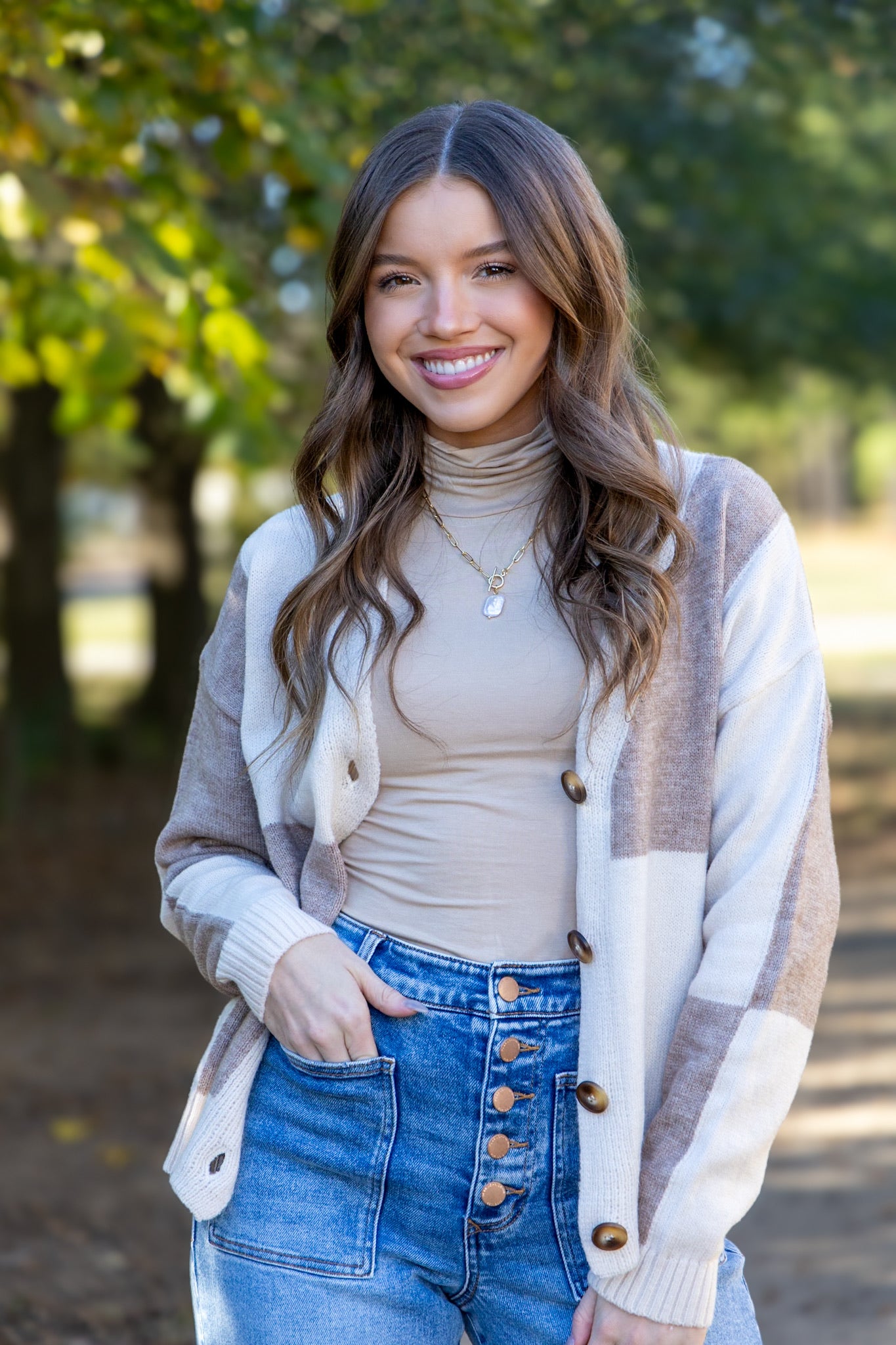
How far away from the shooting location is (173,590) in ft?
46.3

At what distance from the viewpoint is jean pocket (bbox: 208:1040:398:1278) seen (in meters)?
1.98

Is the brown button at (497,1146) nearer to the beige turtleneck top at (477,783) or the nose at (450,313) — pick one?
the beige turtleneck top at (477,783)

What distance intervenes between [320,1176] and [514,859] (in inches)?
18.6

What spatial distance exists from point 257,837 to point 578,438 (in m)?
0.72

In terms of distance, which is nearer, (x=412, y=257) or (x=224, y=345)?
(x=412, y=257)

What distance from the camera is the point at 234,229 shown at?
617 cm

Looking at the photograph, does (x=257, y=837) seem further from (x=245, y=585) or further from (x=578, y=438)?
(x=578, y=438)

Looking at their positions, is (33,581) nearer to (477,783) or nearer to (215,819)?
(215,819)

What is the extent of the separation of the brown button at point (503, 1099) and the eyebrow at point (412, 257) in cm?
105

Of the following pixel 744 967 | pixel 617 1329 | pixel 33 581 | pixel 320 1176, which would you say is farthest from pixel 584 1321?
pixel 33 581

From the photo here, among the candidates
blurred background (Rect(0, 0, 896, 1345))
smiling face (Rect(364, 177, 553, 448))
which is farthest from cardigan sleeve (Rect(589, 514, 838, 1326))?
blurred background (Rect(0, 0, 896, 1345))

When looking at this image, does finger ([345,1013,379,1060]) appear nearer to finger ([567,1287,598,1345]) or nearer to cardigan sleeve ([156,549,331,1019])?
cardigan sleeve ([156,549,331,1019])

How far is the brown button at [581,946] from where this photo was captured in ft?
6.32

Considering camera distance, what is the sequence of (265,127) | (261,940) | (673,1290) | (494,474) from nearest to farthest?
A: (673,1290) < (261,940) < (494,474) < (265,127)
